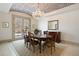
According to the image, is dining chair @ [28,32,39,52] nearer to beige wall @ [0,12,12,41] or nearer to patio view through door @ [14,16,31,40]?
patio view through door @ [14,16,31,40]

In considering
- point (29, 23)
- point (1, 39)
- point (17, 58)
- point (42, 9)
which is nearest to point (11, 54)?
point (17, 58)

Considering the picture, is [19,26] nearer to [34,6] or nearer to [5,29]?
[5,29]

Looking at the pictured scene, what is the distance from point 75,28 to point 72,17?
25 cm

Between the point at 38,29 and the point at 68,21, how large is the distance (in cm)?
69

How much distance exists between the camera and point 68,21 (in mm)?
2242

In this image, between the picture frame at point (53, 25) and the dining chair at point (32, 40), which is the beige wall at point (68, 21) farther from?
the dining chair at point (32, 40)

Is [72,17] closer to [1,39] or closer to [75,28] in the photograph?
[75,28]

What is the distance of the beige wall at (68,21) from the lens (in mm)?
2182

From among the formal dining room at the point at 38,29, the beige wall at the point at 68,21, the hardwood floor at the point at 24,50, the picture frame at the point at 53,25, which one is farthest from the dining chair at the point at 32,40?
the picture frame at the point at 53,25

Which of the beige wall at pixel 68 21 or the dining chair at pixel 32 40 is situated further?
the dining chair at pixel 32 40

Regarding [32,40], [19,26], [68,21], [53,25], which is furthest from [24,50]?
[68,21]

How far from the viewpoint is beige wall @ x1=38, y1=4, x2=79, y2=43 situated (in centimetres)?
218

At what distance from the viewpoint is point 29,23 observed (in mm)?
2336

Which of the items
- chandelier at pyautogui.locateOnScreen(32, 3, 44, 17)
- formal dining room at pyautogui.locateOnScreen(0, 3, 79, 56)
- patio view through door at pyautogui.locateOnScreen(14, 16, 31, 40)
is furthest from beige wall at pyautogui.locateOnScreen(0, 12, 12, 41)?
chandelier at pyautogui.locateOnScreen(32, 3, 44, 17)
